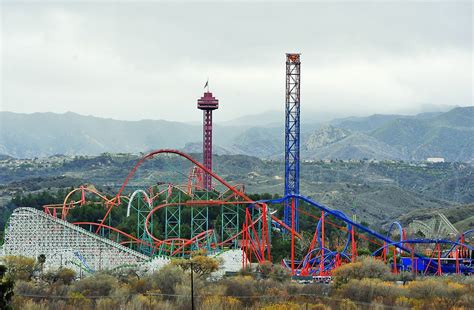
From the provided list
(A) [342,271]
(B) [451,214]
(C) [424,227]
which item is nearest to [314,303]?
(A) [342,271]

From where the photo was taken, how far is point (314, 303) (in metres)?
31.3

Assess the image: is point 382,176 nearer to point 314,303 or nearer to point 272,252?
point 272,252

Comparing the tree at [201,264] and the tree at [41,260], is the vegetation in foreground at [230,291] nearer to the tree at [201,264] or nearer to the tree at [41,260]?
the tree at [201,264]

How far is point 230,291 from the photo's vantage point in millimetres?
34031

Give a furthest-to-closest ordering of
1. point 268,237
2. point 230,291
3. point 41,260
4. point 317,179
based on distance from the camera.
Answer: point 317,179 < point 268,237 < point 41,260 < point 230,291

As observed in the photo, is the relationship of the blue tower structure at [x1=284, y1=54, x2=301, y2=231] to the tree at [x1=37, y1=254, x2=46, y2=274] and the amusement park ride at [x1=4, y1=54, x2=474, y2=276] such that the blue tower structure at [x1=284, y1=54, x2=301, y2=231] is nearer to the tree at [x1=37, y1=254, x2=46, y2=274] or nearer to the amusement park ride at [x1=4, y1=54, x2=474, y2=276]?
the amusement park ride at [x1=4, y1=54, x2=474, y2=276]

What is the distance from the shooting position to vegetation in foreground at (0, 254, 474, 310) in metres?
30.1

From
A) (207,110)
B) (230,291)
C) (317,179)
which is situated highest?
(207,110)

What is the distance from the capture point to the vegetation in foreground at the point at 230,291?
98.6 ft

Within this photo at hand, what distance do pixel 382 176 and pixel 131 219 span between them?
388ft

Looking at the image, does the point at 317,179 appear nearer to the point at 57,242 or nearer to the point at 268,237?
the point at 268,237

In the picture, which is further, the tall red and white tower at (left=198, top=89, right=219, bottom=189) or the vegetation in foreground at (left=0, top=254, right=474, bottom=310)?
the tall red and white tower at (left=198, top=89, right=219, bottom=189)

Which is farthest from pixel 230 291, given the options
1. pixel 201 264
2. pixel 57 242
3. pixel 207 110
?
pixel 207 110

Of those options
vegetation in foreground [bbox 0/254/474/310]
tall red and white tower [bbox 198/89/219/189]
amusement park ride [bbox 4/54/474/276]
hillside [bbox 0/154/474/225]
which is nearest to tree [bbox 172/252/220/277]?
vegetation in foreground [bbox 0/254/474/310]
